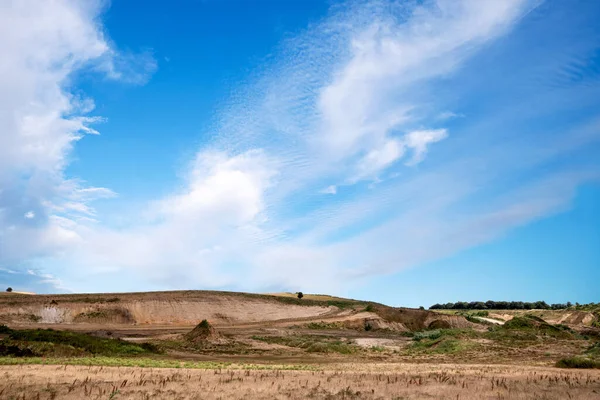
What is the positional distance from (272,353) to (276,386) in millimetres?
24143

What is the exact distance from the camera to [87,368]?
20625mm

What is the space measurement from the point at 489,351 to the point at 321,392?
2721 cm

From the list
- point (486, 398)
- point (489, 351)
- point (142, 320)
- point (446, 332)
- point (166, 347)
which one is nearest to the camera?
point (486, 398)

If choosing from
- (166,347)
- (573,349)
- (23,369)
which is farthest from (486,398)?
(166,347)

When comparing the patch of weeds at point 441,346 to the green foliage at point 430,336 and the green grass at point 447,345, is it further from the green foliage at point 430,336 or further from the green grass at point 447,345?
the green foliage at point 430,336

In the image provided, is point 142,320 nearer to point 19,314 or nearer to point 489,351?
point 19,314

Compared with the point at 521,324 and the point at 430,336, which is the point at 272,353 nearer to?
the point at 430,336

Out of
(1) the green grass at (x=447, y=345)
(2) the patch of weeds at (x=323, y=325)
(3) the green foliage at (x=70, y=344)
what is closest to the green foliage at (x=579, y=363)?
(1) the green grass at (x=447, y=345)

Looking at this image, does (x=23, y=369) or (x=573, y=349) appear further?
(x=573, y=349)

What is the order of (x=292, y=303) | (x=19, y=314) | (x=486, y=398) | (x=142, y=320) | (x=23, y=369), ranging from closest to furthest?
(x=486, y=398), (x=23, y=369), (x=19, y=314), (x=142, y=320), (x=292, y=303)

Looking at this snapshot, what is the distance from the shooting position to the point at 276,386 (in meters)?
16.7

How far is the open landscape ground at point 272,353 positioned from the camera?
16156 millimetres

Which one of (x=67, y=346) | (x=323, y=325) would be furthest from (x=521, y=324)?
(x=67, y=346)

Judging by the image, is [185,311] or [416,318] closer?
[185,311]
